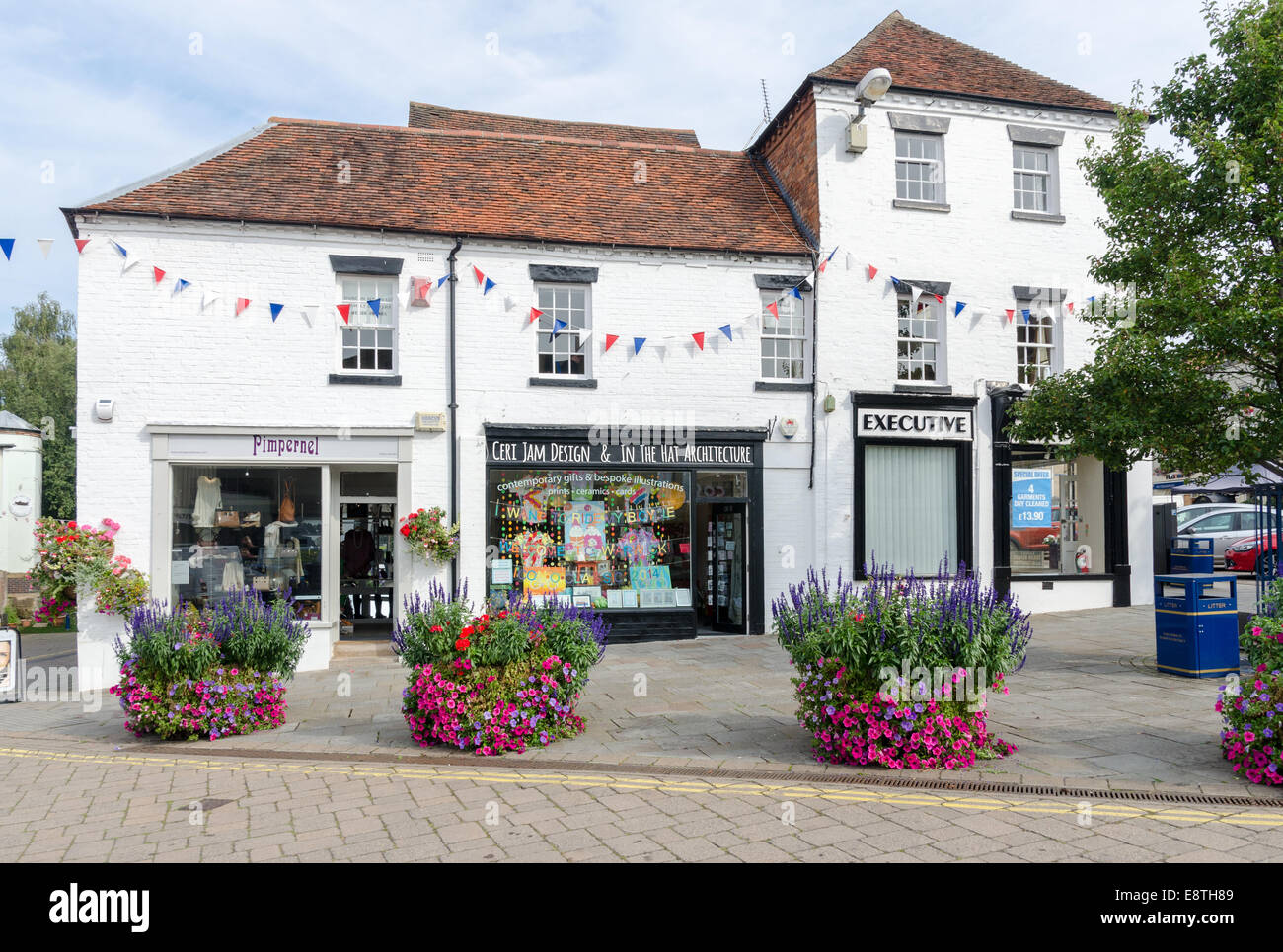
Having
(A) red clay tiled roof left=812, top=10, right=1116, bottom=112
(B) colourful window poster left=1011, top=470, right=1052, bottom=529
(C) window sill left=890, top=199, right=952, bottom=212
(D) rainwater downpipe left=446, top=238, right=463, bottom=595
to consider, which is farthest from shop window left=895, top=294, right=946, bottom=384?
(D) rainwater downpipe left=446, top=238, right=463, bottom=595

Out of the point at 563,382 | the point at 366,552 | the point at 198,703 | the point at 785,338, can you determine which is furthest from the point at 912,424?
the point at 198,703

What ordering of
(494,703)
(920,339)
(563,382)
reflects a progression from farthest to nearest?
(920,339) < (563,382) < (494,703)

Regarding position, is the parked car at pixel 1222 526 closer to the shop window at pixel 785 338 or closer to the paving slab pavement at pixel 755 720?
the paving slab pavement at pixel 755 720

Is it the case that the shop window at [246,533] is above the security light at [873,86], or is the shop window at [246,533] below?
below

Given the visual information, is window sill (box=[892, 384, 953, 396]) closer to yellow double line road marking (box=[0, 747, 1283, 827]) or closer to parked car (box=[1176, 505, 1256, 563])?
yellow double line road marking (box=[0, 747, 1283, 827])

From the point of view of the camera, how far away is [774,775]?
22.9 feet

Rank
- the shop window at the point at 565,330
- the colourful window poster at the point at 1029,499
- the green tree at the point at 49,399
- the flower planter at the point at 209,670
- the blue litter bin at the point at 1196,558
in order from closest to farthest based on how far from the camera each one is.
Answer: the flower planter at the point at 209,670 → the blue litter bin at the point at 1196,558 → the shop window at the point at 565,330 → the colourful window poster at the point at 1029,499 → the green tree at the point at 49,399

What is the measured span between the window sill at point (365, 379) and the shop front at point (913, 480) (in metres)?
7.36

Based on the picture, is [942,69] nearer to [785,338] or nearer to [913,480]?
[785,338]

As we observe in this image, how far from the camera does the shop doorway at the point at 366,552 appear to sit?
14.5m

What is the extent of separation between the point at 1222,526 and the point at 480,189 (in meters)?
19.5

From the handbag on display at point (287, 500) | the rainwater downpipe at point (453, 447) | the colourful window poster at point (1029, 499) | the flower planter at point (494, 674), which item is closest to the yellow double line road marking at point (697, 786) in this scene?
the flower planter at point (494, 674)

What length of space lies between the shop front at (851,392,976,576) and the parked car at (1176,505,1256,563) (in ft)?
33.7

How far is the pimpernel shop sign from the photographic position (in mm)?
14234
